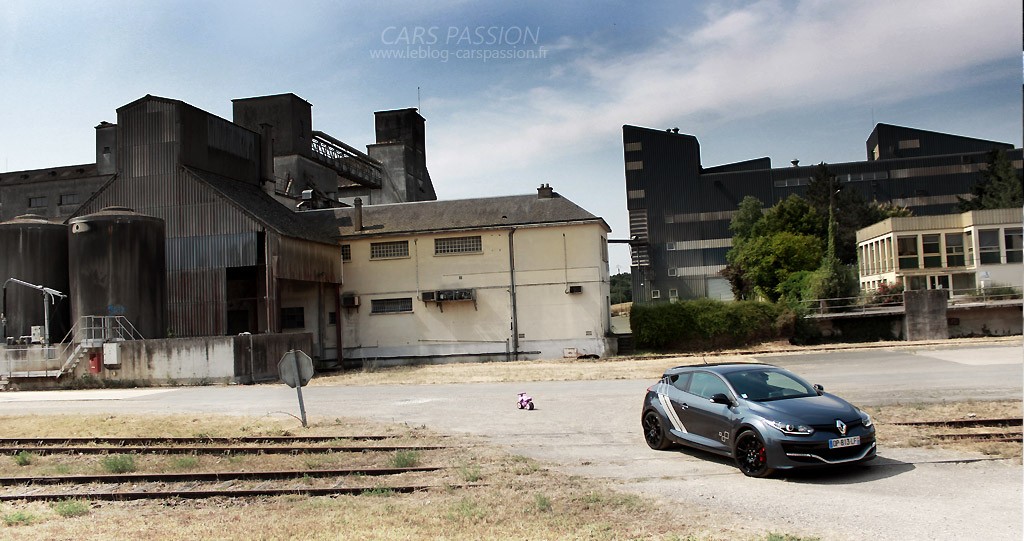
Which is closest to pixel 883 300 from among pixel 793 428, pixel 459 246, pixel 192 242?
pixel 459 246

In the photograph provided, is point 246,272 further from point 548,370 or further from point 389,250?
point 548,370

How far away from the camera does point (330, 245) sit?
39.1 m

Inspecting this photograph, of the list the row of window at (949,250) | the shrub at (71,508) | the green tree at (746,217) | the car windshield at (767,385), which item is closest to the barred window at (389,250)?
the row of window at (949,250)

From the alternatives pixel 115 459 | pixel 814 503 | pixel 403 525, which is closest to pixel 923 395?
pixel 814 503

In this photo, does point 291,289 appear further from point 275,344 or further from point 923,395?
point 923,395

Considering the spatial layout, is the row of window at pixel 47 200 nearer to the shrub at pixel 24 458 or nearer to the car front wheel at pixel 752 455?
the shrub at pixel 24 458

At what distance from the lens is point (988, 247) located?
41250 millimetres

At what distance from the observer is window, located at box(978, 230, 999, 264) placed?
134 feet

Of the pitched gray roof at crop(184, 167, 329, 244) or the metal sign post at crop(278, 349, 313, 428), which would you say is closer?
the metal sign post at crop(278, 349, 313, 428)

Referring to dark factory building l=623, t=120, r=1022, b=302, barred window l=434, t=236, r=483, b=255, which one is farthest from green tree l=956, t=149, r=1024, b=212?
barred window l=434, t=236, r=483, b=255

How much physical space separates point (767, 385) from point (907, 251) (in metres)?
37.9

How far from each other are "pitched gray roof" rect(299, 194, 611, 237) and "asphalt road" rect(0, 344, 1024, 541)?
A: 13.0 meters

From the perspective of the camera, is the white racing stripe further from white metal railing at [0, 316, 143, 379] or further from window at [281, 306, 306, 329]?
window at [281, 306, 306, 329]

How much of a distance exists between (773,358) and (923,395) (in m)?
14.5
